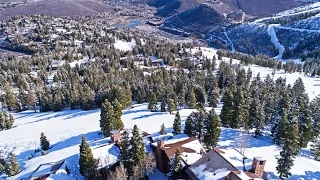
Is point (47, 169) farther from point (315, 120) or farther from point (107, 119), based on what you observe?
point (315, 120)

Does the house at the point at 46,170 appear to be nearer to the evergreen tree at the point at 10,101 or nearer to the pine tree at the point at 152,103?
the pine tree at the point at 152,103

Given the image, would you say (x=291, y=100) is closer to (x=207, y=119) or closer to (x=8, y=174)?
(x=207, y=119)

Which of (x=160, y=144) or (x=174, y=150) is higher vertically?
(x=160, y=144)

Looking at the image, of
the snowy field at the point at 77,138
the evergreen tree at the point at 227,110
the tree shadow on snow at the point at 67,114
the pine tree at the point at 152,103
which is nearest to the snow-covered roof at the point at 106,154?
the snowy field at the point at 77,138

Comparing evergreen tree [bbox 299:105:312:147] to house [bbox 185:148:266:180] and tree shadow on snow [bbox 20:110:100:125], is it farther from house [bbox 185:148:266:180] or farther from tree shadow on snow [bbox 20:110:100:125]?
tree shadow on snow [bbox 20:110:100:125]

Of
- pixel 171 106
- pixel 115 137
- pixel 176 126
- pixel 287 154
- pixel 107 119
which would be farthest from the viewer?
pixel 171 106

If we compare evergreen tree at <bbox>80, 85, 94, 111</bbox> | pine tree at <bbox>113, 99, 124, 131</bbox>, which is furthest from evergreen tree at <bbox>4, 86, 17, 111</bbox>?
pine tree at <bbox>113, 99, 124, 131</bbox>

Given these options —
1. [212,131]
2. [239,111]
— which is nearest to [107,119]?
[212,131]
